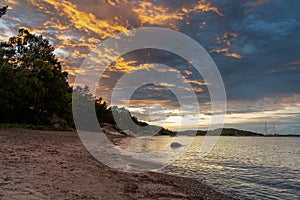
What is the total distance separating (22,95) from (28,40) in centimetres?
1315

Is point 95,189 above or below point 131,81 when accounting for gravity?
below

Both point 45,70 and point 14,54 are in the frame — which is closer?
point 14,54

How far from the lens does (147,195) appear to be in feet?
37.0

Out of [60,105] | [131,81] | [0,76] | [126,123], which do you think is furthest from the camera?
[126,123]

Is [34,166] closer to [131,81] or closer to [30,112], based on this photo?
[131,81]

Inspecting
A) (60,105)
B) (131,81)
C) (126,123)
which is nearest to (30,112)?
(60,105)

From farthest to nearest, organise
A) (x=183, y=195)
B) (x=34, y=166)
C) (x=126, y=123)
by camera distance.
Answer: (x=126, y=123) → (x=34, y=166) → (x=183, y=195)

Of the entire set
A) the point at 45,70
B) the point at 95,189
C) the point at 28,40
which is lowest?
the point at 95,189

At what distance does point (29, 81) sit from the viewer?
143 feet

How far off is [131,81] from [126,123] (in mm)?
150217

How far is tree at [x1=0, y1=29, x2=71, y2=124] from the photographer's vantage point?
4128 cm

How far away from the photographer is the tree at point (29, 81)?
135ft

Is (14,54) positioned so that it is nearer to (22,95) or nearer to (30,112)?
(22,95)

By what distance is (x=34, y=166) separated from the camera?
13.6m
